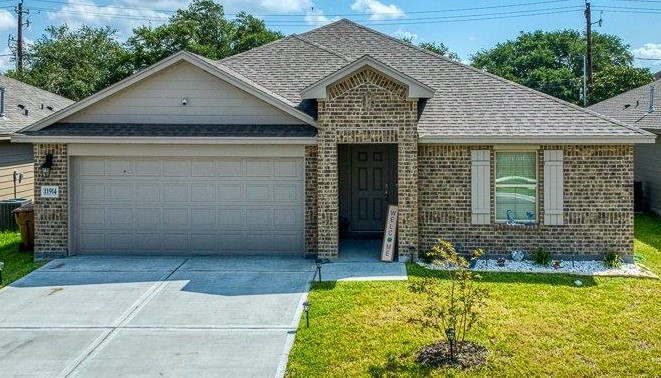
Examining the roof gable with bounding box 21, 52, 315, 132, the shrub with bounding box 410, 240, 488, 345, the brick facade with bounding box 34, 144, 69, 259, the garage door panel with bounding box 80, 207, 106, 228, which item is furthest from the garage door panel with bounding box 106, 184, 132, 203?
the shrub with bounding box 410, 240, 488, 345

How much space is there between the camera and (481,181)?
1269cm

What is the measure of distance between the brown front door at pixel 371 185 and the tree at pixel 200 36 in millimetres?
25453

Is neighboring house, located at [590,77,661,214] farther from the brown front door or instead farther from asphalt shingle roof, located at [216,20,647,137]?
the brown front door

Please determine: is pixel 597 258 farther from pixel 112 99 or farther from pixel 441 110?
pixel 112 99

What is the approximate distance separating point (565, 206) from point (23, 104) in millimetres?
17901

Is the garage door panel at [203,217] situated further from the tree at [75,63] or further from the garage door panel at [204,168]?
the tree at [75,63]

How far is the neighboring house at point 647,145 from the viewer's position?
1923 centimetres

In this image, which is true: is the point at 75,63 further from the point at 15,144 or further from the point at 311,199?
the point at 311,199

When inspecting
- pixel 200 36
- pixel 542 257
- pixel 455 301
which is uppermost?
pixel 200 36

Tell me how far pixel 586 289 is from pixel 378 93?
17.7ft

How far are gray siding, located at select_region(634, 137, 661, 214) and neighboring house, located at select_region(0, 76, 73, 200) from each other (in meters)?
19.6

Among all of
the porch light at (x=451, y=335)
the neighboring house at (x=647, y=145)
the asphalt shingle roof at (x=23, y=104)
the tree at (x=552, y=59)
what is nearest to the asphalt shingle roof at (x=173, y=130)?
the asphalt shingle roof at (x=23, y=104)

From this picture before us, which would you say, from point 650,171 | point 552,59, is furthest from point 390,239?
point 552,59

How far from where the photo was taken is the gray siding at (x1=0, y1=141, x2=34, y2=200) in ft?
58.4
